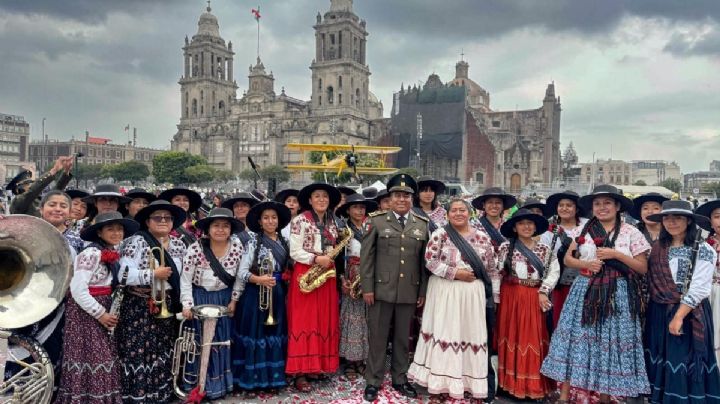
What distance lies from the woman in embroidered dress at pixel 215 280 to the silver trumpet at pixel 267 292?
270 mm

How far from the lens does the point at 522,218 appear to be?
16.6ft

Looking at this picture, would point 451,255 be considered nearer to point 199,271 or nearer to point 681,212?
point 681,212

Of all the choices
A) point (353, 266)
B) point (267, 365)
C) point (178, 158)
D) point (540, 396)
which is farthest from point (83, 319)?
point (178, 158)

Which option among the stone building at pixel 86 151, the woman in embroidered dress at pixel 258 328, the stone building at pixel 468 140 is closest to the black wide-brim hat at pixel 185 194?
the woman in embroidered dress at pixel 258 328

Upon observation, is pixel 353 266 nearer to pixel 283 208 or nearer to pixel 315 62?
pixel 283 208

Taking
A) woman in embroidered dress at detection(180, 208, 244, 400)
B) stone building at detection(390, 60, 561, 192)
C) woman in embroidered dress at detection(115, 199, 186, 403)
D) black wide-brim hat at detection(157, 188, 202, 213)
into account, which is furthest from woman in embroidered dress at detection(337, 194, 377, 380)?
stone building at detection(390, 60, 561, 192)

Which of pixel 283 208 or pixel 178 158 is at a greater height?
pixel 178 158

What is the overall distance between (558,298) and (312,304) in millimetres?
2677

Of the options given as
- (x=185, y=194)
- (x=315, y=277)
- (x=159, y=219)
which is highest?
(x=185, y=194)

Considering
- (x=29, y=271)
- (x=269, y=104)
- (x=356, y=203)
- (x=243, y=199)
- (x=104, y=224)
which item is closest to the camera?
(x=29, y=271)

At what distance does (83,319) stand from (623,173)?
143 metres

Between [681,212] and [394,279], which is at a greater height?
[681,212]

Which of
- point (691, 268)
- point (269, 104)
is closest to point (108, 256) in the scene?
point (691, 268)

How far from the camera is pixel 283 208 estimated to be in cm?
549
